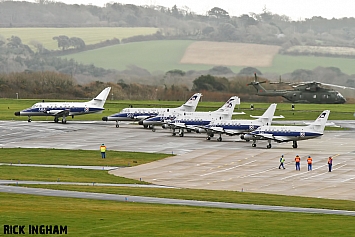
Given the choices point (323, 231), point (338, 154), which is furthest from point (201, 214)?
point (338, 154)

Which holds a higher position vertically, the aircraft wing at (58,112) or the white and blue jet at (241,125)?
the white and blue jet at (241,125)

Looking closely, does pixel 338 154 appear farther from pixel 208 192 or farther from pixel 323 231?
pixel 323 231

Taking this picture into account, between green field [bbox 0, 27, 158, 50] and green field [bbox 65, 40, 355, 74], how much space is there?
548cm

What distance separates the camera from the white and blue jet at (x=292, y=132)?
10331 cm

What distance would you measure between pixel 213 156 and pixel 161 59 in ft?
282

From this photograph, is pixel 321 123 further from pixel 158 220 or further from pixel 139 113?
pixel 158 220

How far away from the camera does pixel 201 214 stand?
50.6 m

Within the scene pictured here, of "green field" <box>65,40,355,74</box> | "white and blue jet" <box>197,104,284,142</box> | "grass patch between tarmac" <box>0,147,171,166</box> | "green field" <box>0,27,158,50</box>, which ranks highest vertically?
"green field" <box>0,27,158,50</box>

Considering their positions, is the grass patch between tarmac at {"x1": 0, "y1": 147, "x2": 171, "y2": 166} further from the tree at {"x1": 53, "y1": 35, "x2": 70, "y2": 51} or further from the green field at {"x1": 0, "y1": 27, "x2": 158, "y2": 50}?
the green field at {"x1": 0, "y1": 27, "x2": 158, "y2": 50}

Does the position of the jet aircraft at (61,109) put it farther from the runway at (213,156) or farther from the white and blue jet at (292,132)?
the white and blue jet at (292,132)

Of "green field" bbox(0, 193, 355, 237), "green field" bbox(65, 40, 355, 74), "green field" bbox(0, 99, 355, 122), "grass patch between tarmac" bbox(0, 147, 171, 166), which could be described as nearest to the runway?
"grass patch between tarmac" bbox(0, 147, 171, 166)

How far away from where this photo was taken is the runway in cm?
7338

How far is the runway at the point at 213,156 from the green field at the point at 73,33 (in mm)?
49667

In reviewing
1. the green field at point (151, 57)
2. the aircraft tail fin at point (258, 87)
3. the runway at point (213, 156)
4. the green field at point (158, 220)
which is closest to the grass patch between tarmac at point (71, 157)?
the runway at point (213, 156)
